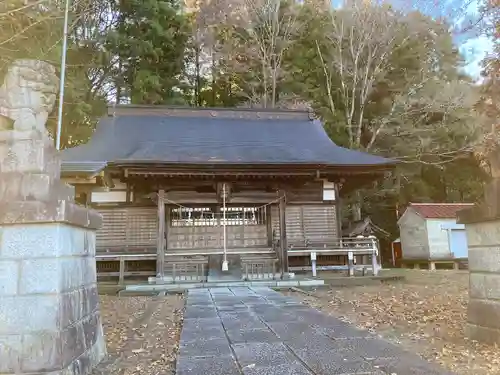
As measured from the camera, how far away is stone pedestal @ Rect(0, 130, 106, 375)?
110 inches

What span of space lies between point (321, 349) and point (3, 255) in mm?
2689

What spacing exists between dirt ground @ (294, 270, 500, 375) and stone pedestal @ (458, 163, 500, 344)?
0.18m

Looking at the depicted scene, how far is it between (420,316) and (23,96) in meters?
5.53

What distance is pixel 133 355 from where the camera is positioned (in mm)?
3848

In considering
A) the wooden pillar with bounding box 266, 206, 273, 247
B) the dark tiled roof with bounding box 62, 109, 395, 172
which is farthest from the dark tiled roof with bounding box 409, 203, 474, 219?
the wooden pillar with bounding box 266, 206, 273, 247

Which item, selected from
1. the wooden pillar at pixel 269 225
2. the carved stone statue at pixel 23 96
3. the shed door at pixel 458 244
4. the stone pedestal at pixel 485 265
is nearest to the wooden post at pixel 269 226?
the wooden pillar at pixel 269 225

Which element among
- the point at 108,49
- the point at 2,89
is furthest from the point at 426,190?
the point at 2,89

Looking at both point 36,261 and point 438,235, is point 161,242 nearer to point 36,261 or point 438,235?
point 36,261

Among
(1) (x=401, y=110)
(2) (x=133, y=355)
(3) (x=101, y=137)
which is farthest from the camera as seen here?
(1) (x=401, y=110)

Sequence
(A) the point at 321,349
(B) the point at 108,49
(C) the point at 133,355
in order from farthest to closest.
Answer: (B) the point at 108,49 → (C) the point at 133,355 → (A) the point at 321,349

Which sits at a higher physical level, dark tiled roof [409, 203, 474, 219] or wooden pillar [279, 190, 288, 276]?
dark tiled roof [409, 203, 474, 219]

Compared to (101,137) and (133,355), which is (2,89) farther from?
(101,137)

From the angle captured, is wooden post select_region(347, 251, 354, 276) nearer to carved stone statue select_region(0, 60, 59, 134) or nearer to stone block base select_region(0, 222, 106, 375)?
stone block base select_region(0, 222, 106, 375)

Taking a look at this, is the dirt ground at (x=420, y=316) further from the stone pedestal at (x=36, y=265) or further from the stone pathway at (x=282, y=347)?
the stone pedestal at (x=36, y=265)
